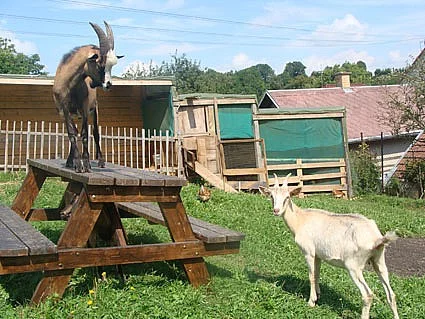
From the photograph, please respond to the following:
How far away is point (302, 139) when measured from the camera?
55.6ft

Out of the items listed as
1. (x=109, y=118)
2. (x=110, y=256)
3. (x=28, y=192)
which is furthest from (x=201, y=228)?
(x=109, y=118)

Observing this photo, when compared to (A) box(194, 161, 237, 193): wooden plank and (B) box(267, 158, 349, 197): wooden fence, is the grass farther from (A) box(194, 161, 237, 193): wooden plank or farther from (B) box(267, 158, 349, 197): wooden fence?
(B) box(267, 158, 349, 197): wooden fence

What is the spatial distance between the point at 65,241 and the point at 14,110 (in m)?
13.0

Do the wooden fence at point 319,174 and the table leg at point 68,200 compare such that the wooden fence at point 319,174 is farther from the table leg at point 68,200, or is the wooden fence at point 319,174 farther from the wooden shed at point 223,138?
the table leg at point 68,200

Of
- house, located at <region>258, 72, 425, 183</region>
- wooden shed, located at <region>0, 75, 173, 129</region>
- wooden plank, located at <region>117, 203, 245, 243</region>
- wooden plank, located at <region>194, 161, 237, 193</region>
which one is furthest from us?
house, located at <region>258, 72, 425, 183</region>

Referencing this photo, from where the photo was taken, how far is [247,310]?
Result: 4879 millimetres

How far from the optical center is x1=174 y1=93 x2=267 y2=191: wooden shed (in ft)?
51.2

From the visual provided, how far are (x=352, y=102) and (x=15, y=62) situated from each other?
124 feet

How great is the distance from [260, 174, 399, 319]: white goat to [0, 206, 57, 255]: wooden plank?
2330 millimetres

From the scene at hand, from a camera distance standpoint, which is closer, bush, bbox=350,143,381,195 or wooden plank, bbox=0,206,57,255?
wooden plank, bbox=0,206,57,255

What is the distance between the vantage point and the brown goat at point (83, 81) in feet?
16.8

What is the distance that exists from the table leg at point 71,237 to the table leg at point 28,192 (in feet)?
8.49

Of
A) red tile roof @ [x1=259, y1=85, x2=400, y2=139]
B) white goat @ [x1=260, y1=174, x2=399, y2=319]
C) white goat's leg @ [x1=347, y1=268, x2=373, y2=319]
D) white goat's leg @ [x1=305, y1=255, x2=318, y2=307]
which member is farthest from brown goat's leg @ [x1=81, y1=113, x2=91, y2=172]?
red tile roof @ [x1=259, y1=85, x2=400, y2=139]

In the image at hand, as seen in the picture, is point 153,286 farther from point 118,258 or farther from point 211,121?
point 211,121
